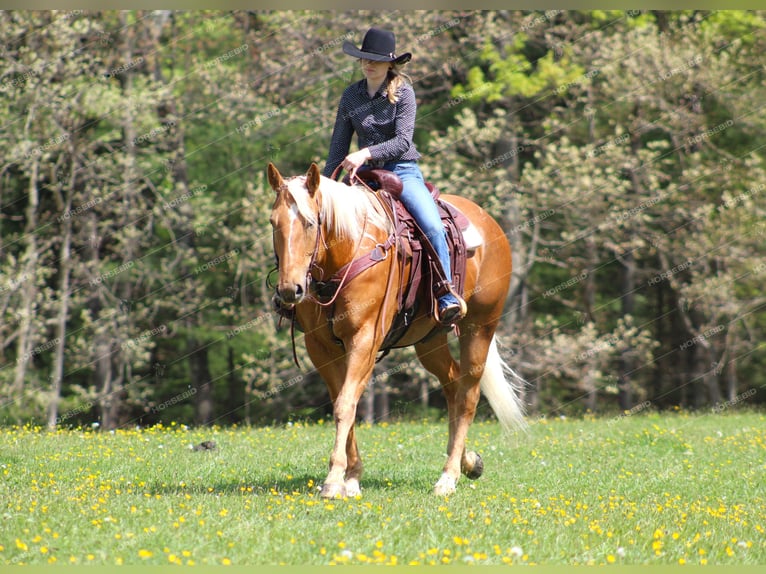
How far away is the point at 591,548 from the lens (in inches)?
247

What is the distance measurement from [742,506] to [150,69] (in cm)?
2215

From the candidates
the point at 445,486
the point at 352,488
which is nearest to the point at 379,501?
the point at 352,488

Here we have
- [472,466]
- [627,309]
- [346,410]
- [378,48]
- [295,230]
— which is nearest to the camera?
[295,230]

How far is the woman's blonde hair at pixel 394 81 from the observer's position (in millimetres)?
8320

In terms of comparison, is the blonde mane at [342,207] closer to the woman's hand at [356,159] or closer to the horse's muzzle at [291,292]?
the woman's hand at [356,159]

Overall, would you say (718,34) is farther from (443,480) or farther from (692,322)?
(443,480)

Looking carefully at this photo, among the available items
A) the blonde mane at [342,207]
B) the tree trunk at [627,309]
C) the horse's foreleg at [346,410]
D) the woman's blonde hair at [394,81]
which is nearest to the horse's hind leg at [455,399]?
the horse's foreleg at [346,410]

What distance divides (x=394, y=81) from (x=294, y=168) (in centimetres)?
1850

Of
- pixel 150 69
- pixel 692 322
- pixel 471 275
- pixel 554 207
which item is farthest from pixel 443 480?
pixel 692 322

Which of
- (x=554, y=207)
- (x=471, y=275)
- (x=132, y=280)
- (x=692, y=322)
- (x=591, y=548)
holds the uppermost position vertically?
(x=471, y=275)

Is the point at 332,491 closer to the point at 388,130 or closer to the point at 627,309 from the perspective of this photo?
the point at 388,130

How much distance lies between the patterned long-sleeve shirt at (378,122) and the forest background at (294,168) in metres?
14.7

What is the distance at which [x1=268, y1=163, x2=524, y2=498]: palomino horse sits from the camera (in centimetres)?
721

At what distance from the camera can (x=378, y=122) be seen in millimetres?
8477
